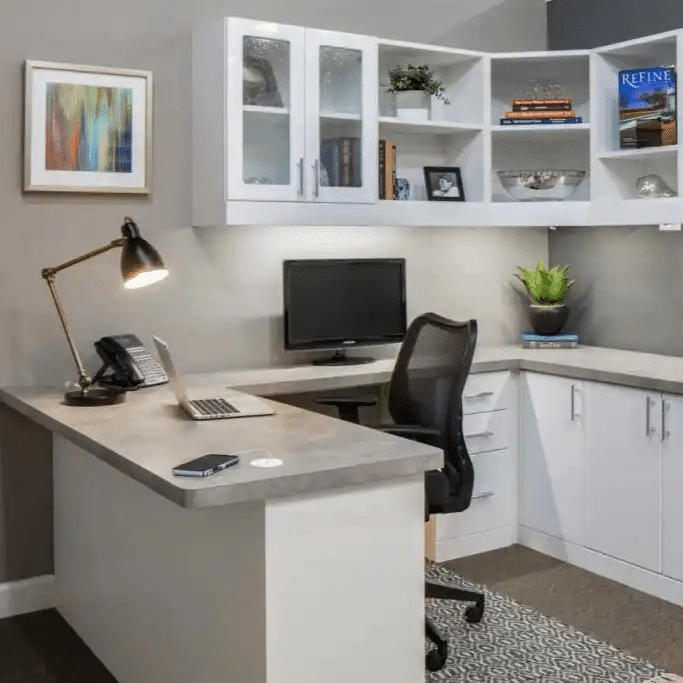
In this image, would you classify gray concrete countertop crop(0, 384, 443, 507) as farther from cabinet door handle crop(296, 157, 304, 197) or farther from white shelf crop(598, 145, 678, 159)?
white shelf crop(598, 145, 678, 159)

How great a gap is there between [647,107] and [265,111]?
62.8 inches

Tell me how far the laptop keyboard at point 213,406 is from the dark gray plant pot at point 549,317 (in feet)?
6.34

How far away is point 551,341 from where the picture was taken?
4.66 m

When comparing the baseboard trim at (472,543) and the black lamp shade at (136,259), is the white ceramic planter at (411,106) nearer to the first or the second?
the black lamp shade at (136,259)

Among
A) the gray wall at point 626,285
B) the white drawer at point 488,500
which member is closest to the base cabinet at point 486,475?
the white drawer at point 488,500

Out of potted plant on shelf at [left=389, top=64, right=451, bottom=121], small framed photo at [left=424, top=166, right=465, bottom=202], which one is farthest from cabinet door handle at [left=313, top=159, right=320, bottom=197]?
small framed photo at [left=424, top=166, right=465, bottom=202]

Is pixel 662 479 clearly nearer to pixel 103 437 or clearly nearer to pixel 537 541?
pixel 537 541

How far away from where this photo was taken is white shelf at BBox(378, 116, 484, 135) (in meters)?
4.26

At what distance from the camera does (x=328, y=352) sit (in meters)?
4.45

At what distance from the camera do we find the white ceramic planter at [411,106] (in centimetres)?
435

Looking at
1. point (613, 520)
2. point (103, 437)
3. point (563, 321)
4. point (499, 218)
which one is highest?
point (499, 218)

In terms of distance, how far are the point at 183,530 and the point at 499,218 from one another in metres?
2.37

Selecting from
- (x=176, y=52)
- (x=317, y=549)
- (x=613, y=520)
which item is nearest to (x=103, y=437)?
(x=317, y=549)

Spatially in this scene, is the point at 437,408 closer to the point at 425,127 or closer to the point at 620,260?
the point at 425,127
